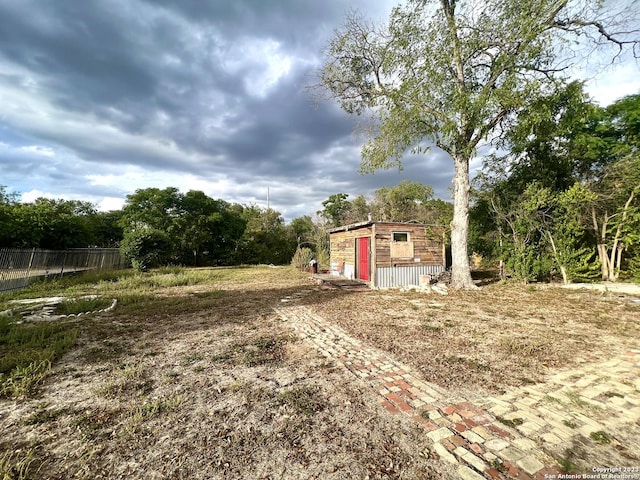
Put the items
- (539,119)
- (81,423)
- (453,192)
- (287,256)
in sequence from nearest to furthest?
(81,423) → (539,119) → (453,192) → (287,256)

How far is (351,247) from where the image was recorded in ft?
39.3

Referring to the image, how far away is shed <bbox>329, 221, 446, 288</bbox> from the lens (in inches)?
389

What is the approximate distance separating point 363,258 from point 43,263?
12.7 metres

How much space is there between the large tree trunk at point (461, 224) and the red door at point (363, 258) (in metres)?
3.25

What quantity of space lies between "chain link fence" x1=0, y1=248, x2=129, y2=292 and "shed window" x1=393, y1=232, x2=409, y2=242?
13.6 meters

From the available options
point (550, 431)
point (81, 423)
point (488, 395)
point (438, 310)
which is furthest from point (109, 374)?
point (438, 310)

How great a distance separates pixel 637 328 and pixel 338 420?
239 inches

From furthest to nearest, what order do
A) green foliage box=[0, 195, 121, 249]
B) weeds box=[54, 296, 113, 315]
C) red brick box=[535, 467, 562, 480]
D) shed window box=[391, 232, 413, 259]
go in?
shed window box=[391, 232, 413, 259] < green foliage box=[0, 195, 121, 249] < weeds box=[54, 296, 113, 315] < red brick box=[535, 467, 562, 480]

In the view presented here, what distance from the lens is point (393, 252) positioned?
1015 centimetres

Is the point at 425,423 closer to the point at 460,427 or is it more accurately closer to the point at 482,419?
the point at 460,427

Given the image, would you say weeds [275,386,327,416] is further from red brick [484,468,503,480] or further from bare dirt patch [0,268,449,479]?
red brick [484,468,503,480]

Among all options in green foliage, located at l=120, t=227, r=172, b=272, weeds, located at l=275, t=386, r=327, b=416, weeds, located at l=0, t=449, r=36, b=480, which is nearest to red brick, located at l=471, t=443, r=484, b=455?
weeds, located at l=275, t=386, r=327, b=416

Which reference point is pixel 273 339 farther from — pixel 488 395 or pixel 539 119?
pixel 539 119

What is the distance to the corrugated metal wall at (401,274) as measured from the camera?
9.94 metres
